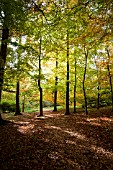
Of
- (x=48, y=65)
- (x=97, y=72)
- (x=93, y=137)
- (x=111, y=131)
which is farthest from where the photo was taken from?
(x=48, y=65)

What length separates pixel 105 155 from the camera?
812cm

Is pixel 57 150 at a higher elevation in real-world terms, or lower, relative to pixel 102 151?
higher

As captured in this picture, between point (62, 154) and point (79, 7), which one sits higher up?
point (79, 7)

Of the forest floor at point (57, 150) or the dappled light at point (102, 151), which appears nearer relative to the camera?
the forest floor at point (57, 150)

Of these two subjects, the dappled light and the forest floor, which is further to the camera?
the dappled light

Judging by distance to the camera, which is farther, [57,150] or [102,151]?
[102,151]

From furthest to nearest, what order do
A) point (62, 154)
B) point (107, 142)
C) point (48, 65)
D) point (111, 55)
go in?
point (48, 65) → point (111, 55) → point (107, 142) → point (62, 154)

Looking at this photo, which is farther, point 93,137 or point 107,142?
point 93,137

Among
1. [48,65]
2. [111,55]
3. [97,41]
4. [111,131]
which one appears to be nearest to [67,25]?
[97,41]

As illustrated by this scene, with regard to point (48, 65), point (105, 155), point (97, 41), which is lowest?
point (105, 155)

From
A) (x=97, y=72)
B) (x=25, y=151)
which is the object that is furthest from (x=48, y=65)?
(x=25, y=151)

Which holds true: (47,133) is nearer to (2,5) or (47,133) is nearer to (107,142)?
(107,142)

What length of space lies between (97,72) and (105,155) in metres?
16.6

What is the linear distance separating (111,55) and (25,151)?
1684 centimetres
